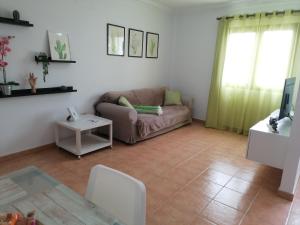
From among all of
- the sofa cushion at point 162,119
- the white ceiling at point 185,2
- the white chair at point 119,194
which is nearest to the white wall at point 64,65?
the white ceiling at point 185,2

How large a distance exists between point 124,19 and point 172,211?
10.9 ft

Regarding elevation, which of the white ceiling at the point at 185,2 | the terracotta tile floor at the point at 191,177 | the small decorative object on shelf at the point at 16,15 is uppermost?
the white ceiling at the point at 185,2

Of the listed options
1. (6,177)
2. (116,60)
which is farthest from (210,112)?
(6,177)

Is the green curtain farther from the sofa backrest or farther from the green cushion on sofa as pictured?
the green cushion on sofa

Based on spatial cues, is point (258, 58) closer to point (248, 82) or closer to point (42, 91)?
point (248, 82)

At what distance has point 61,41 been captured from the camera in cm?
307

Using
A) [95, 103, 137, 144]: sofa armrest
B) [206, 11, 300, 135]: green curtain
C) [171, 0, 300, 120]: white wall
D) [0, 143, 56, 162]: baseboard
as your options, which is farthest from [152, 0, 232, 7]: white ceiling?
[0, 143, 56, 162]: baseboard

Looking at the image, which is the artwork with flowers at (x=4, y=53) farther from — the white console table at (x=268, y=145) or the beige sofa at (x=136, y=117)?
the white console table at (x=268, y=145)

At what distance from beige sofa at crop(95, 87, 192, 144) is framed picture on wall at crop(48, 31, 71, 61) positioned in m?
0.97

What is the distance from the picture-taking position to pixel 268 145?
2430 mm

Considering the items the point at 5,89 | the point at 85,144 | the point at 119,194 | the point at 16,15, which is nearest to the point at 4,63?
the point at 5,89

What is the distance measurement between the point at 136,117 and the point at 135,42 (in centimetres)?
165

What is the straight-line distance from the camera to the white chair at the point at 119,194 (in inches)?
38.7

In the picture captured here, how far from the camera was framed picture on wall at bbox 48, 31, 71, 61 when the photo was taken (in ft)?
9.75
